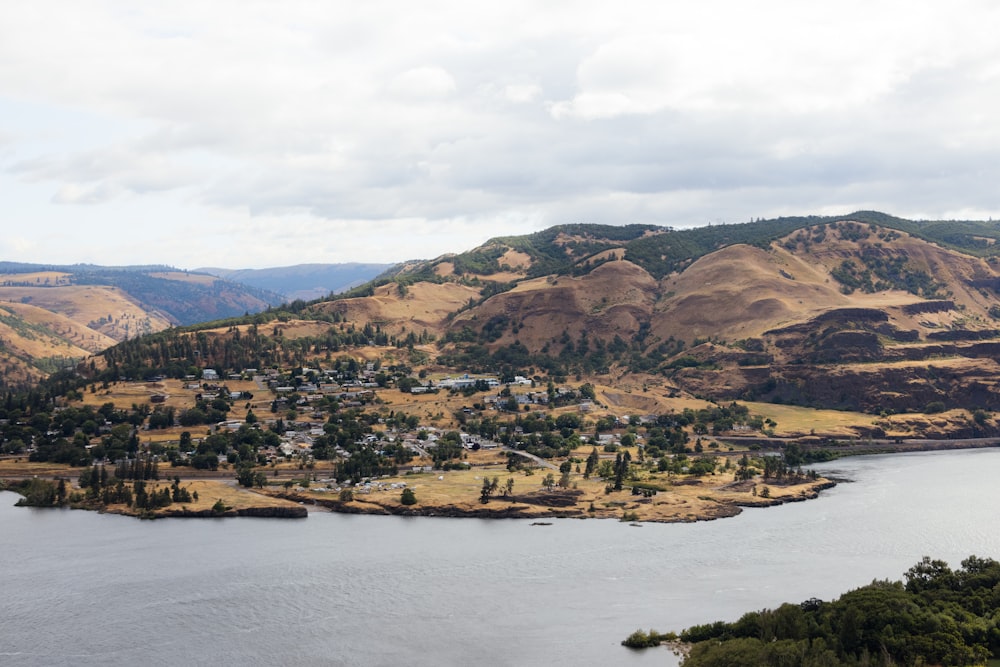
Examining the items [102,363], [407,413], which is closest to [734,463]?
[407,413]

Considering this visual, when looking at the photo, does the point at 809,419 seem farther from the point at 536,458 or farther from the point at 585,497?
the point at 585,497

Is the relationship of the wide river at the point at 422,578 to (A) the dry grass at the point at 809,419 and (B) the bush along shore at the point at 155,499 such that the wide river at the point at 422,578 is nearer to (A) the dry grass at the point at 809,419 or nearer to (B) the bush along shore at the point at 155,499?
(B) the bush along shore at the point at 155,499

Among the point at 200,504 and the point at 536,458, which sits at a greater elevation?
the point at 536,458

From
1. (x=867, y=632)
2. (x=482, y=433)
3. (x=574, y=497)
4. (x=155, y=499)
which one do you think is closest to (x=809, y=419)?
(x=482, y=433)

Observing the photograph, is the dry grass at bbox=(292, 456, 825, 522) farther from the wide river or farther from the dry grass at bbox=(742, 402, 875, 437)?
the dry grass at bbox=(742, 402, 875, 437)

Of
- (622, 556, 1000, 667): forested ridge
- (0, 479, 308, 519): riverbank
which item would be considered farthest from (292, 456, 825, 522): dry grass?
(622, 556, 1000, 667): forested ridge

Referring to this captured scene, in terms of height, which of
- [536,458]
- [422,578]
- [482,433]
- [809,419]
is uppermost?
[809,419]

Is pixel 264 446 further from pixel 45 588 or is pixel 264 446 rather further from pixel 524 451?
Answer: pixel 45 588

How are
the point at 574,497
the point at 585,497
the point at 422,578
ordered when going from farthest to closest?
1. the point at 585,497
2. the point at 574,497
3. the point at 422,578

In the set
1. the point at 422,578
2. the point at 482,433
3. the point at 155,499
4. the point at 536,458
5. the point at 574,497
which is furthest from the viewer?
the point at 482,433
